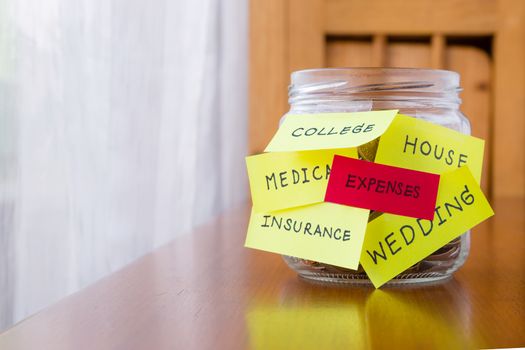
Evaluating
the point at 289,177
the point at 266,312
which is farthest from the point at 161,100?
the point at 266,312

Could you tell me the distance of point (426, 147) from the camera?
1.73 feet

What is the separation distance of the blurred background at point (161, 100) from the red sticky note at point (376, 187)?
0.35 metres

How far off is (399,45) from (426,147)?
4.02 feet

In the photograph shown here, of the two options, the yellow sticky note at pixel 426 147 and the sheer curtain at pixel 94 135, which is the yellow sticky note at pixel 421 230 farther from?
the sheer curtain at pixel 94 135

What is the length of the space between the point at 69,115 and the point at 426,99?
443mm

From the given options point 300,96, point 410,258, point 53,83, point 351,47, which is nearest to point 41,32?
point 53,83

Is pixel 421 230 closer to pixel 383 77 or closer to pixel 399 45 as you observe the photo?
pixel 383 77

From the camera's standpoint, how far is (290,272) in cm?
60

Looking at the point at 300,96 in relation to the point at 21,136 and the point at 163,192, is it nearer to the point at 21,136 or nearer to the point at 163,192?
the point at 21,136

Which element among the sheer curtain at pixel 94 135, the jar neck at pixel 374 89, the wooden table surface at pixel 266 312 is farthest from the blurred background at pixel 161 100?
the jar neck at pixel 374 89

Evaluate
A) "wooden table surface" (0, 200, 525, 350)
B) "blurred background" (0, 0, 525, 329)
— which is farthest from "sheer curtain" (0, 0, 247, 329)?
"wooden table surface" (0, 200, 525, 350)

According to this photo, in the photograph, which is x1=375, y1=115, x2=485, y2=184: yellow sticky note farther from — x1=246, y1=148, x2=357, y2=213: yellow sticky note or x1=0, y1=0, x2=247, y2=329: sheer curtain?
x1=0, y1=0, x2=247, y2=329: sheer curtain

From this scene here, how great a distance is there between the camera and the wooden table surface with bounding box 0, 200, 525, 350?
0.37 metres

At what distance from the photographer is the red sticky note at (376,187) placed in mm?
516
